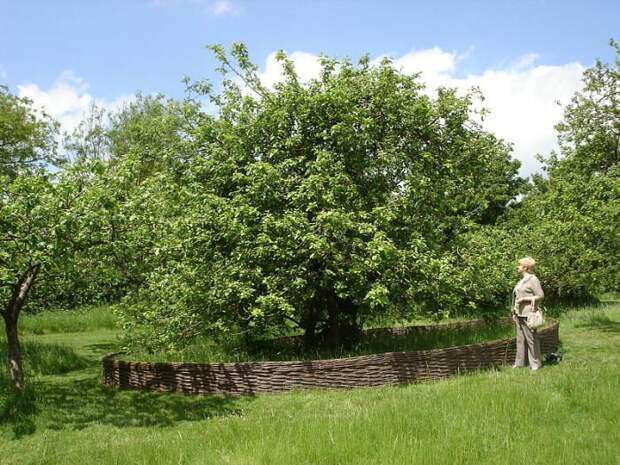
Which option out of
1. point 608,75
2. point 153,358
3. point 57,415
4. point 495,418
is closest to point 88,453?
point 57,415

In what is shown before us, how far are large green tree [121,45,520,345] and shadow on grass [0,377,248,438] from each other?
153cm

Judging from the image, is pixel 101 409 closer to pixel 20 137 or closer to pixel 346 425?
pixel 346 425

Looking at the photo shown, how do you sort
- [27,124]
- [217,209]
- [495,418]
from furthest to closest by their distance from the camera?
[27,124]
[217,209]
[495,418]

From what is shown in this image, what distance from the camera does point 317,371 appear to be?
10641 millimetres

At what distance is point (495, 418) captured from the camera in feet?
21.4

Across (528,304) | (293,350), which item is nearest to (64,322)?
(293,350)

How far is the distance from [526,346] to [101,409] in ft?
25.4

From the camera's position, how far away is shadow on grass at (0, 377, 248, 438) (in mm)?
9305

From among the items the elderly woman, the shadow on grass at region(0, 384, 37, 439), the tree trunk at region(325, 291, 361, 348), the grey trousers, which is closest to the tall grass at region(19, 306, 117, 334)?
the tree trunk at region(325, 291, 361, 348)

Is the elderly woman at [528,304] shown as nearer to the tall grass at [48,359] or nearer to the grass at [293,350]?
the grass at [293,350]

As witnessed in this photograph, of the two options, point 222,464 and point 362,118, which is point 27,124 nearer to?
point 362,118

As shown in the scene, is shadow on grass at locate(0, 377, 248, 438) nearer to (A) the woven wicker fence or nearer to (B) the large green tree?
(A) the woven wicker fence

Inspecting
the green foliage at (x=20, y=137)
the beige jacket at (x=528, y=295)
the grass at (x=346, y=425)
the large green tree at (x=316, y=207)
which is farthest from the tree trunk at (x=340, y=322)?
the green foliage at (x=20, y=137)

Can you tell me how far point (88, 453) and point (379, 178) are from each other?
28.0ft
